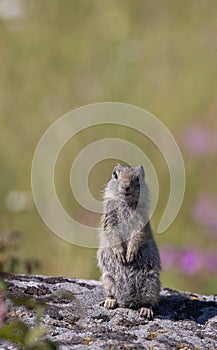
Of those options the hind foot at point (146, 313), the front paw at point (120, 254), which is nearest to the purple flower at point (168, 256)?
the front paw at point (120, 254)

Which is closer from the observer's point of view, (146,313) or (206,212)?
(146,313)

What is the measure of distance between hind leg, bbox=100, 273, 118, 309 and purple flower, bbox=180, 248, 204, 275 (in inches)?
129

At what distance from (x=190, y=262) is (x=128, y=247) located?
3.42 m

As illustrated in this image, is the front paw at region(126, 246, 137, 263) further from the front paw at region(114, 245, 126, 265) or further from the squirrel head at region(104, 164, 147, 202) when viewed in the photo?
the squirrel head at region(104, 164, 147, 202)

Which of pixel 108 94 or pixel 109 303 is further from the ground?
pixel 108 94

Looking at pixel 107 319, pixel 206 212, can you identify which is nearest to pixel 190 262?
pixel 206 212

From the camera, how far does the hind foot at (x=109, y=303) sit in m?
5.66

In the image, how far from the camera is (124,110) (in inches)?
428

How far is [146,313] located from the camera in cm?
555

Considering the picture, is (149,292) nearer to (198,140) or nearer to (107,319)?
(107,319)

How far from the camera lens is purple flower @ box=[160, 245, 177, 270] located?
9.03 m

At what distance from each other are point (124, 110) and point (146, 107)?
91 cm

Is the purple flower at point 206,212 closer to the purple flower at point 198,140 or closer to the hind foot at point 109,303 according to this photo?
the purple flower at point 198,140

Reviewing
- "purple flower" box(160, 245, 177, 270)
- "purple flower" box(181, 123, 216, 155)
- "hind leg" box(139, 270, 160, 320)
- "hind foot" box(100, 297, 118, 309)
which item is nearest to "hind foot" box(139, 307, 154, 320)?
"hind leg" box(139, 270, 160, 320)
